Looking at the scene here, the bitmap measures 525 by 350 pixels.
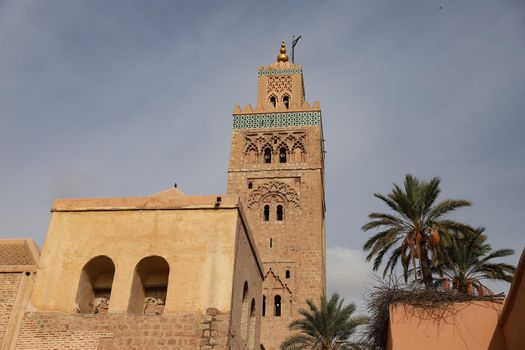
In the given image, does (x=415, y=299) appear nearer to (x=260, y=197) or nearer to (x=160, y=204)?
(x=160, y=204)

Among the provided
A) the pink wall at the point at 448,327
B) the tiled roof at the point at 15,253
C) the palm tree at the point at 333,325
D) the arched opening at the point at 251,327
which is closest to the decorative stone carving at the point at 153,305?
the arched opening at the point at 251,327

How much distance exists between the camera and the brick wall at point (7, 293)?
10195 millimetres

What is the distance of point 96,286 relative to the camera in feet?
36.3

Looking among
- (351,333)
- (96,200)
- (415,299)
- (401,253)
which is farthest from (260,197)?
(415,299)

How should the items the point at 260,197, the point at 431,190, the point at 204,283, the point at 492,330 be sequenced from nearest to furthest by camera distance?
the point at 492,330 < the point at 204,283 < the point at 431,190 < the point at 260,197

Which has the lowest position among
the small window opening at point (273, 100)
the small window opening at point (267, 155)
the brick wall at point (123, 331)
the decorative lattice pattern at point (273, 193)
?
the brick wall at point (123, 331)

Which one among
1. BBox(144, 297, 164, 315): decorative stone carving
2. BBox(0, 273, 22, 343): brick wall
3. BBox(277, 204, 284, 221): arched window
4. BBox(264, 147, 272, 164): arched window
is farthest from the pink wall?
BBox(264, 147, 272, 164): arched window

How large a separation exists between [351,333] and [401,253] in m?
5.63

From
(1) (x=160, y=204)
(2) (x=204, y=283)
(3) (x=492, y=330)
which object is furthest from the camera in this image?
(1) (x=160, y=204)

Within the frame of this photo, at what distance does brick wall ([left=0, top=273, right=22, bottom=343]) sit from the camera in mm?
10195

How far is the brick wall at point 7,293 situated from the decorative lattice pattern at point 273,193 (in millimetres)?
15744

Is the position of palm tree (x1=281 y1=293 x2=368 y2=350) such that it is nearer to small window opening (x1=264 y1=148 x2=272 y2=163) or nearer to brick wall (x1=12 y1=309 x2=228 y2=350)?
brick wall (x1=12 y1=309 x2=228 y2=350)

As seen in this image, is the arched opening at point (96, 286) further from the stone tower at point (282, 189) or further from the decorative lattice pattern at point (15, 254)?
the stone tower at point (282, 189)

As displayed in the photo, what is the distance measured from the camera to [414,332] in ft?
30.1
